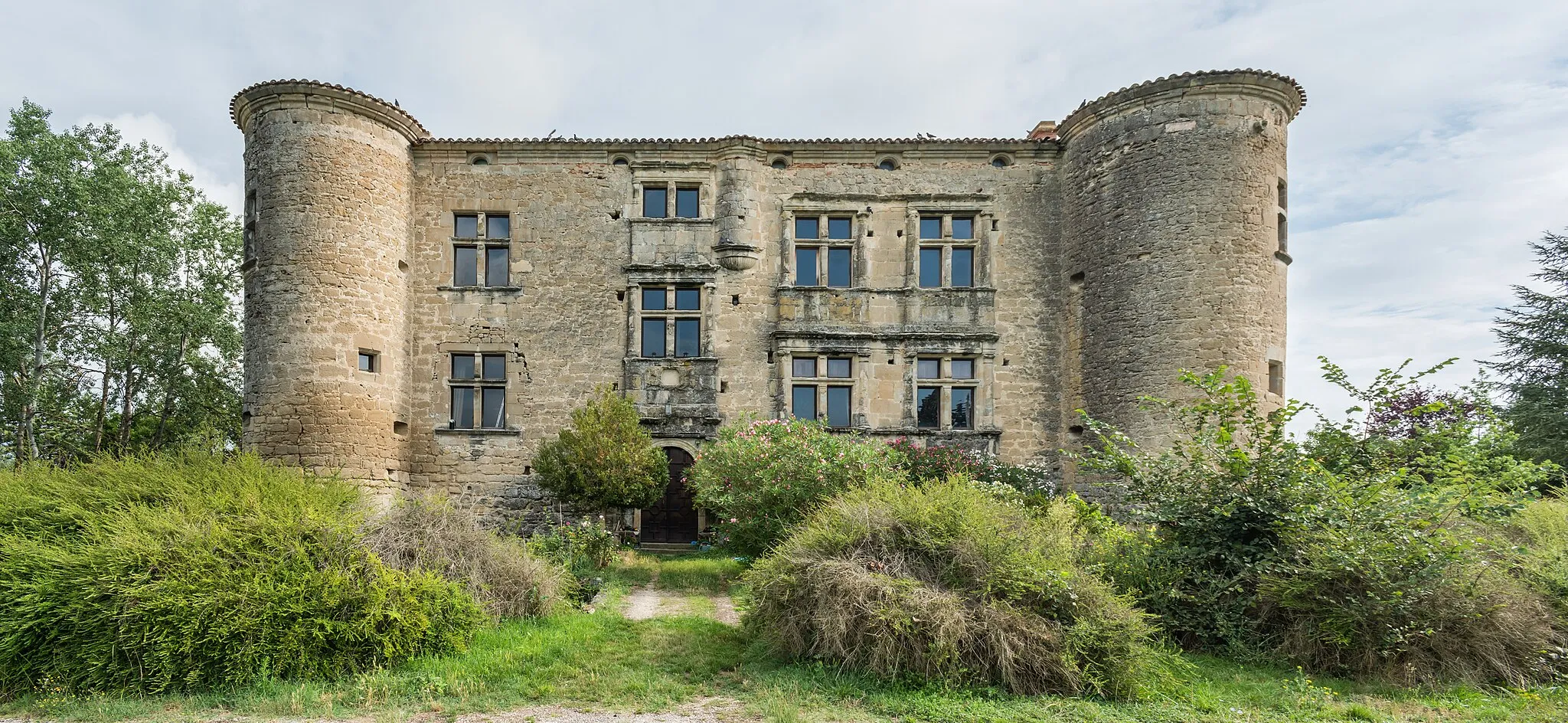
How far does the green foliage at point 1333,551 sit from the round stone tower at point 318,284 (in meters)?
12.8

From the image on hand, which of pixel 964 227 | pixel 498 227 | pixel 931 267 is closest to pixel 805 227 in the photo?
pixel 931 267

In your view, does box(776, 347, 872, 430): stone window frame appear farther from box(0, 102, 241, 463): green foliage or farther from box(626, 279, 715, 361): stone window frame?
box(0, 102, 241, 463): green foliage

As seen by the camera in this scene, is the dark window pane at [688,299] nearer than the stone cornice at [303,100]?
No

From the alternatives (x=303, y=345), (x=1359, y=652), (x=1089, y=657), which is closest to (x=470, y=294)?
(x=303, y=345)

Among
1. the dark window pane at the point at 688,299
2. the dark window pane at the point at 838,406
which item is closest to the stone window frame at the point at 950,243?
the dark window pane at the point at 838,406

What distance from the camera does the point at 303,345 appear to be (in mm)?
13922

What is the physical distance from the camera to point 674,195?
53.2ft

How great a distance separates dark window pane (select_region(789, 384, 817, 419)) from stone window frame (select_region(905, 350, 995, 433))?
200 cm

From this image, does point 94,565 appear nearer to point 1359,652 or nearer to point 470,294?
point 470,294

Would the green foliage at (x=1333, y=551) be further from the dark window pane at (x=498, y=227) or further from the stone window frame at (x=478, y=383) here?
the dark window pane at (x=498, y=227)

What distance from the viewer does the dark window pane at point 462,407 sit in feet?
51.7

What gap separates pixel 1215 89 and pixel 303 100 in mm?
17004

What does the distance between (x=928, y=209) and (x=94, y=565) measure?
14221 millimetres

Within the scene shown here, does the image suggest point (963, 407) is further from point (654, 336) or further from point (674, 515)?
point (654, 336)
